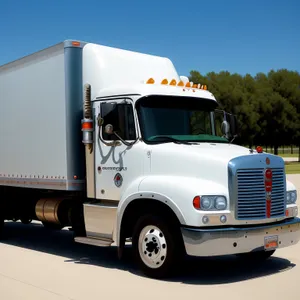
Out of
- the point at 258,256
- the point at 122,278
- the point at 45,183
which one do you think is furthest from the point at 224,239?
the point at 45,183

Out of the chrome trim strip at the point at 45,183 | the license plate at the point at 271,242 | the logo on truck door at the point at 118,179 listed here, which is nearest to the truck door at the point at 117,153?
the logo on truck door at the point at 118,179

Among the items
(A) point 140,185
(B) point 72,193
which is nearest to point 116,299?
(A) point 140,185

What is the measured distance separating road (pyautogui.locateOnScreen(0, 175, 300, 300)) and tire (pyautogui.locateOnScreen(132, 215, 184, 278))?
0.58ft

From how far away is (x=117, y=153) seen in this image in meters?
8.83

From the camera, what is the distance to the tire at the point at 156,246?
764cm

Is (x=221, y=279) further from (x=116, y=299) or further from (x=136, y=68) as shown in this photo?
(x=136, y=68)

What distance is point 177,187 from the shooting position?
7617mm

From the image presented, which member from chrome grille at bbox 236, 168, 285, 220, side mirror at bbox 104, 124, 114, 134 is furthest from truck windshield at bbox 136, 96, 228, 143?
chrome grille at bbox 236, 168, 285, 220

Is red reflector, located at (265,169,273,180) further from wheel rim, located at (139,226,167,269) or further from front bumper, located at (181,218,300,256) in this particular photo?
wheel rim, located at (139,226,167,269)

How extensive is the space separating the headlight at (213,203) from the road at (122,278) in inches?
41.2

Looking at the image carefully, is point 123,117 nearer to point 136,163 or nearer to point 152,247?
point 136,163

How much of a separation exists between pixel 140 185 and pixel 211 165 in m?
1.14

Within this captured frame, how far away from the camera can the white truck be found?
759cm

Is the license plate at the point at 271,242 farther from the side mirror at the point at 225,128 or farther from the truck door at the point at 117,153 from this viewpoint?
the side mirror at the point at 225,128
